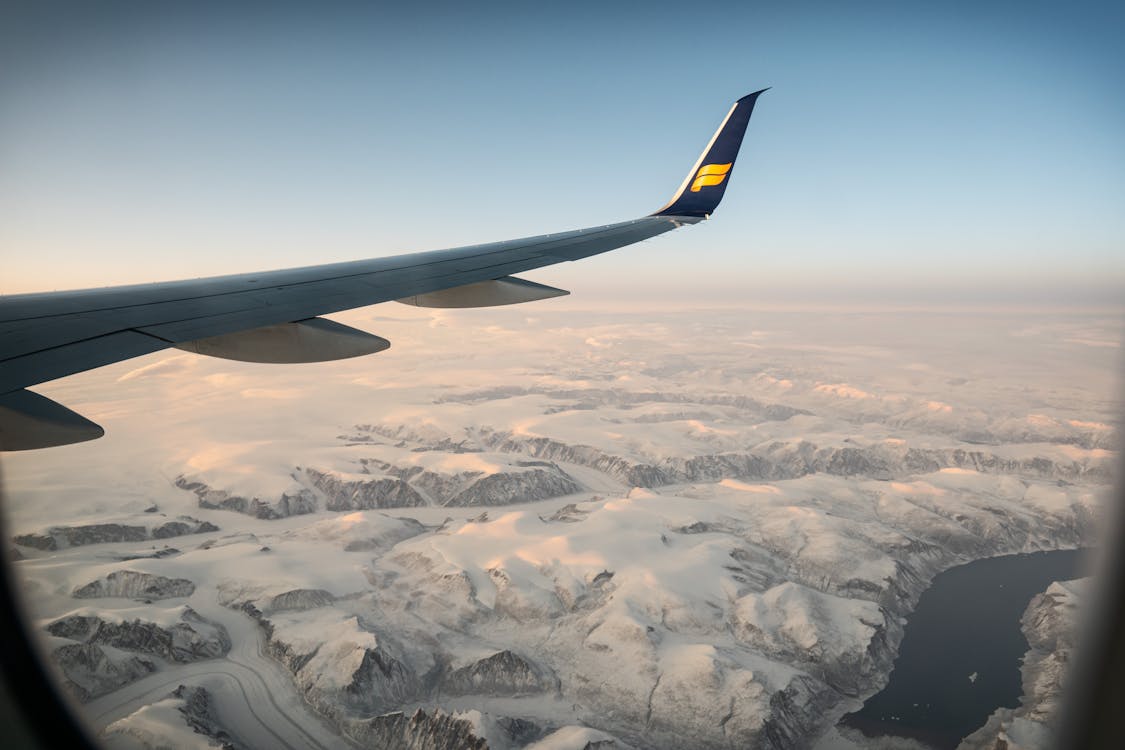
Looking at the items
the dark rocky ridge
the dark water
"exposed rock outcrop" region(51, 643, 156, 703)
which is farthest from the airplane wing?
the dark rocky ridge

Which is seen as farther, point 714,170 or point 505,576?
point 505,576

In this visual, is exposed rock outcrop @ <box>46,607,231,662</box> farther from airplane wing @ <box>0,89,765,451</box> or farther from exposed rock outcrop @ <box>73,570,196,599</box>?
airplane wing @ <box>0,89,765,451</box>

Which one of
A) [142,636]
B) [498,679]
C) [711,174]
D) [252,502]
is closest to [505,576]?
[498,679]

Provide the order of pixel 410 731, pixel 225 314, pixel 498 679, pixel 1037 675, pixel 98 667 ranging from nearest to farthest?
pixel 225 314, pixel 98 667, pixel 410 731, pixel 498 679, pixel 1037 675

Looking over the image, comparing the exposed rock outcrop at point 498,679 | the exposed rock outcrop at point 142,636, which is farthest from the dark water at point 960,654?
the exposed rock outcrop at point 142,636

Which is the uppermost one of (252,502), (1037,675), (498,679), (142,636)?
(142,636)

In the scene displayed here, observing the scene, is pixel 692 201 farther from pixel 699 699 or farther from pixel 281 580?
pixel 281 580

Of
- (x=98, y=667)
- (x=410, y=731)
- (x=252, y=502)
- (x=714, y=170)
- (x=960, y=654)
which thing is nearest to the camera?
(x=714, y=170)

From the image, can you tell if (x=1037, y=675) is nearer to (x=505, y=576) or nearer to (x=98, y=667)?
(x=505, y=576)

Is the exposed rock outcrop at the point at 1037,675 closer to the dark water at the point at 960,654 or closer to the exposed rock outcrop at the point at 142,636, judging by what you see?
the dark water at the point at 960,654
